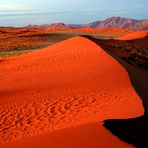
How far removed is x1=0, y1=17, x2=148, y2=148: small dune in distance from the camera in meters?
5.75

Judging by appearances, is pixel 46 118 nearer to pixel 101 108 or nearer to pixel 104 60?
pixel 101 108

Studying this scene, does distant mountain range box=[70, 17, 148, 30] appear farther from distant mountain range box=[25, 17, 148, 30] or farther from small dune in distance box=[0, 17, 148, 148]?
small dune in distance box=[0, 17, 148, 148]

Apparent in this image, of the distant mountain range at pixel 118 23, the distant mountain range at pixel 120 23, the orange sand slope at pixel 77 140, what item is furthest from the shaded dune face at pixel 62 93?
the distant mountain range at pixel 120 23

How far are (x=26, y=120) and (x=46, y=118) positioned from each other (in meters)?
0.53

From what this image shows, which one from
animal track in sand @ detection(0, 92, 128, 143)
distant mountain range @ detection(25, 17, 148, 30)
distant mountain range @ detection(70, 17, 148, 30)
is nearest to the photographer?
animal track in sand @ detection(0, 92, 128, 143)

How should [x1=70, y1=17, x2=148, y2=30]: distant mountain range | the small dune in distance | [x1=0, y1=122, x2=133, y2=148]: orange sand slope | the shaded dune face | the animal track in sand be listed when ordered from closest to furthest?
1. [x1=0, y1=122, x2=133, y2=148]: orange sand slope
2. the small dune in distance
3. the animal track in sand
4. the shaded dune face
5. [x1=70, y1=17, x2=148, y2=30]: distant mountain range

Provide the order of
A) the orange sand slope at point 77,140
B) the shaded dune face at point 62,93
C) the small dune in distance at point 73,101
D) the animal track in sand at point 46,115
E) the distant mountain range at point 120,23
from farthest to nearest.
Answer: the distant mountain range at point 120,23 → the shaded dune face at point 62,93 → the animal track in sand at point 46,115 → the small dune in distance at point 73,101 → the orange sand slope at point 77,140

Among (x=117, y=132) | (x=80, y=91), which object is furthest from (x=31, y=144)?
(x=80, y=91)

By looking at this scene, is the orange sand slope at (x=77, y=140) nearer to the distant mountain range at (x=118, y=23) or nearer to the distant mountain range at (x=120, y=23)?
the distant mountain range at (x=118, y=23)

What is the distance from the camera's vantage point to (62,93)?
11.6 metres

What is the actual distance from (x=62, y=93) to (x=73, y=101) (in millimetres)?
871

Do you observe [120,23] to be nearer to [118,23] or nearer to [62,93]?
[118,23]

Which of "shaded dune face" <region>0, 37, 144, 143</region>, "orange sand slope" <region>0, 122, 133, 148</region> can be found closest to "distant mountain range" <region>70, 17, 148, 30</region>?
"shaded dune face" <region>0, 37, 144, 143</region>

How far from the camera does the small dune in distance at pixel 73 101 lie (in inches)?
227
